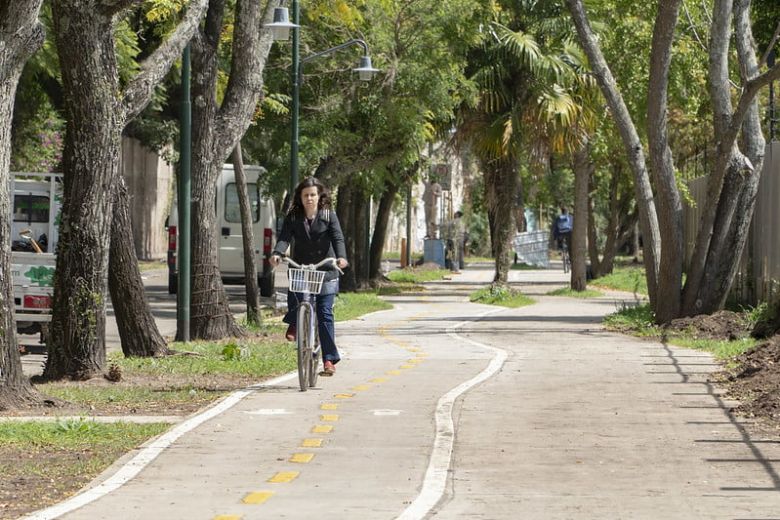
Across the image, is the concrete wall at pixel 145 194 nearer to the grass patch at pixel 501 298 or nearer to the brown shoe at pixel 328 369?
the grass patch at pixel 501 298

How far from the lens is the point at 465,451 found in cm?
960

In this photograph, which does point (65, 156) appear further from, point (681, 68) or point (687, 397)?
point (681, 68)

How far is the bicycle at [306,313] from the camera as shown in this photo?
12844mm

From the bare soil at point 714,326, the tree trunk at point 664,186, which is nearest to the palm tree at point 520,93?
the tree trunk at point 664,186

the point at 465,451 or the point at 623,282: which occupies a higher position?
the point at 623,282

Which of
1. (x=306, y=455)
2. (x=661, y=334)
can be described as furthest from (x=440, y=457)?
(x=661, y=334)

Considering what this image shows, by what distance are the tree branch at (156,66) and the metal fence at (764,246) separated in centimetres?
824

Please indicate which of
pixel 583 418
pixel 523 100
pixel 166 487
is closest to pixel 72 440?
pixel 166 487

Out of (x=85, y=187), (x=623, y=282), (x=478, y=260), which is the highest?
(x=85, y=187)

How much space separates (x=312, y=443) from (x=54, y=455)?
1.63 meters

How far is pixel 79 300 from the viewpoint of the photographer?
13.9 m

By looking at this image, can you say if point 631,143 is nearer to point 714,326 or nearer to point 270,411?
point 714,326

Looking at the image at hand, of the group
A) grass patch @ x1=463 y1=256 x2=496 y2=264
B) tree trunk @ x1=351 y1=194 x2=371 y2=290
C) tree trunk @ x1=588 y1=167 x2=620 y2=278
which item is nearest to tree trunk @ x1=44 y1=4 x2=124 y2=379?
tree trunk @ x1=351 y1=194 x2=371 y2=290

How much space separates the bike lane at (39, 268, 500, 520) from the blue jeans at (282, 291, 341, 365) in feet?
0.90
